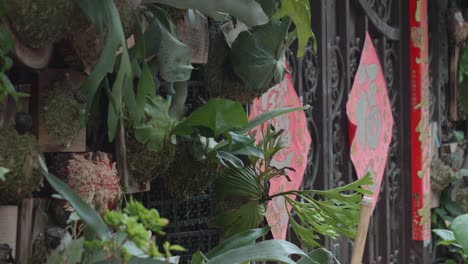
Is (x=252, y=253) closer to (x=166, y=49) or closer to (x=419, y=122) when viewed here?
(x=166, y=49)

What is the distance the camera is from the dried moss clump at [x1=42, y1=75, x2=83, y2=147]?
4.43ft

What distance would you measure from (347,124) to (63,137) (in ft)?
5.36

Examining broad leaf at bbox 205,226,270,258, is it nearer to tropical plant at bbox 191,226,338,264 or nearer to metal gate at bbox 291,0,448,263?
tropical plant at bbox 191,226,338,264

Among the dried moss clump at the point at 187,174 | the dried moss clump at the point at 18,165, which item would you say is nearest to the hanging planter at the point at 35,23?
the dried moss clump at the point at 18,165

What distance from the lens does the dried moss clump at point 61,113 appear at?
4.43ft

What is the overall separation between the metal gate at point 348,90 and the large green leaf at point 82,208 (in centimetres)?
141

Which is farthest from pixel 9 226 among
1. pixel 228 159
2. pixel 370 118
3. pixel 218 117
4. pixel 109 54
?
pixel 370 118

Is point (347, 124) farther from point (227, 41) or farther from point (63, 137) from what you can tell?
point (63, 137)

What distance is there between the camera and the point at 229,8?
1.50 meters

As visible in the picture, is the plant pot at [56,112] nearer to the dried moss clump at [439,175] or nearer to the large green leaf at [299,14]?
the large green leaf at [299,14]

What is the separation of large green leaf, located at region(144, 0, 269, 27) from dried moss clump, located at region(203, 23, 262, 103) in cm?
25

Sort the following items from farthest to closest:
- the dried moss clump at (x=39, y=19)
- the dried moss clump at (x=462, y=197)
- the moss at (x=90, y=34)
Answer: the dried moss clump at (x=462, y=197) → the moss at (x=90, y=34) → the dried moss clump at (x=39, y=19)

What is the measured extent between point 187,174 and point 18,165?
1.64 ft

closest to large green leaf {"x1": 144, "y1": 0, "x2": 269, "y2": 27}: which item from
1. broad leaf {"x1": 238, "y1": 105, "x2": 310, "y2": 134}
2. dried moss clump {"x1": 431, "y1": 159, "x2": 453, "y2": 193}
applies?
broad leaf {"x1": 238, "y1": 105, "x2": 310, "y2": 134}
